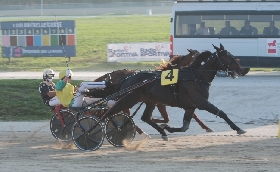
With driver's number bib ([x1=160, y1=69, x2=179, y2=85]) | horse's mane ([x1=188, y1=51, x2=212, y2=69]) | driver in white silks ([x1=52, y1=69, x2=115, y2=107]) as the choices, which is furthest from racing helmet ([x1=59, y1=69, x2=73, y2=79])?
horse's mane ([x1=188, y1=51, x2=212, y2=69])

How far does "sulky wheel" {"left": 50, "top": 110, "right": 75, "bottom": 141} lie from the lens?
12.2m

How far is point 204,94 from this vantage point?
11500 millimetres

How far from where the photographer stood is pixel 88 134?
11.1 metres

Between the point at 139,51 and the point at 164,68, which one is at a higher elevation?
the point at 164,68

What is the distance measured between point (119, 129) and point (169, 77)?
127 centimetres

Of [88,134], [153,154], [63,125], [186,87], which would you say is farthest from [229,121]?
[63,125]

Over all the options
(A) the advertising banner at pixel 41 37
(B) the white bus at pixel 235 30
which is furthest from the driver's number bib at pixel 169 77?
(A) the advertising banner at pixel 41 37

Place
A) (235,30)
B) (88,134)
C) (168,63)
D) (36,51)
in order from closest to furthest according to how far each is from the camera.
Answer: (88,134), (168,63), (235,30), (36,51)

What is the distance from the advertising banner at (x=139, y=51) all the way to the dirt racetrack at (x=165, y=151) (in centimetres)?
1171

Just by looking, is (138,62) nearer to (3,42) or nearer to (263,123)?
(3,42)

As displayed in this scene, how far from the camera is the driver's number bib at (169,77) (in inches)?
448

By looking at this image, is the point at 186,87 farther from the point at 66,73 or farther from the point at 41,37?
the point at 41,37

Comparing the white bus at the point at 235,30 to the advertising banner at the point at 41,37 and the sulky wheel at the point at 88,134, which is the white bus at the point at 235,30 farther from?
the sulky wheel at the point at 88,134

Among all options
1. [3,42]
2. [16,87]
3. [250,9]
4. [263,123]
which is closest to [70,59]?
[3,42]
